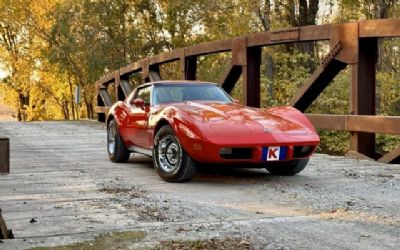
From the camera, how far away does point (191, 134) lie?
6098 millimetres

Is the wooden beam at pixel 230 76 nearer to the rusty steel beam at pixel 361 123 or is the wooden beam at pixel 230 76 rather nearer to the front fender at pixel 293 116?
the rusty steel beam at pixel 361 123

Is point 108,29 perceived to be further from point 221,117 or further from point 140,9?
point 221,117

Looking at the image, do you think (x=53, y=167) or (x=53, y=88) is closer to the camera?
(x=53, y=167)

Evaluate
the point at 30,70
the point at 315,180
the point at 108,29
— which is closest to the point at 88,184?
the point at 315,180

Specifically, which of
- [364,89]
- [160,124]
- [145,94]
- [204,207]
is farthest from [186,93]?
[204,207]

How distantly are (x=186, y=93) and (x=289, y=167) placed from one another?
1.67 metres

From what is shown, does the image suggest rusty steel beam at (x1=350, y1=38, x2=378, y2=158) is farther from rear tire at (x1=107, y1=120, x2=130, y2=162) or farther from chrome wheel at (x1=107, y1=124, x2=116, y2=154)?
chrome wheel at (x1=107, y1=124, x2=116, y2=154)

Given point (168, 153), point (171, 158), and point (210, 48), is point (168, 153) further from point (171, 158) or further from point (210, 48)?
point (210, 48)

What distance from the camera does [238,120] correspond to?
20.9ft

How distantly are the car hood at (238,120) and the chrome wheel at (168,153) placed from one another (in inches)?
14.9

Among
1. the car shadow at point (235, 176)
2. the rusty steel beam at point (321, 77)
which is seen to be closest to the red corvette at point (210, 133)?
the car shadow at point (235, 176)

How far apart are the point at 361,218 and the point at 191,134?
2.18m

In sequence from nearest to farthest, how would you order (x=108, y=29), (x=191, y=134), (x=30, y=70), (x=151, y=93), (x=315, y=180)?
(x=191, y=134), (x=315, y=180), (x=151, y=93), (x=108, y=29), (x=30, y=70)

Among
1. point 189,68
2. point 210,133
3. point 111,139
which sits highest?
point 189,68
